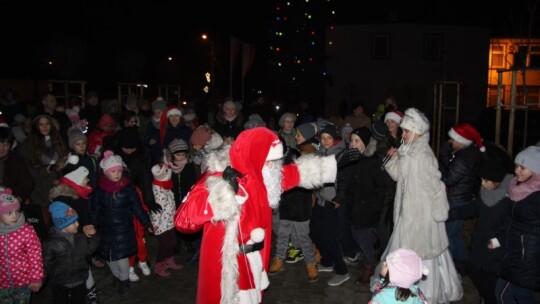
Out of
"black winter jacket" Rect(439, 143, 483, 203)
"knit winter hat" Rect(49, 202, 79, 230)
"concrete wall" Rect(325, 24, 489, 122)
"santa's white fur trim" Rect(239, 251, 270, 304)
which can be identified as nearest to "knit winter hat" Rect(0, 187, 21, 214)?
"knit winter hat" Rect(49, 202, 79, 230)

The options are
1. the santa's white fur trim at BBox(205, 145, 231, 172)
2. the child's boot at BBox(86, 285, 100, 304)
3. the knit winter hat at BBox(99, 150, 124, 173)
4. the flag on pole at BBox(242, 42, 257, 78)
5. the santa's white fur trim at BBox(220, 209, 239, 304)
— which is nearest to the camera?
the santa's white fur trim at BBox(220, 209, 239, 304)

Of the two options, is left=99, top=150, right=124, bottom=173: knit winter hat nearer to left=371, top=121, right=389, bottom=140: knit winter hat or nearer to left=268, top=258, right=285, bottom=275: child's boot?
left=268, top=258, right=285, bottom=275: child's boot

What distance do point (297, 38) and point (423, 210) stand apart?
36.6ft

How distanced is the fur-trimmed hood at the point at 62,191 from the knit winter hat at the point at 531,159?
4.55 meters

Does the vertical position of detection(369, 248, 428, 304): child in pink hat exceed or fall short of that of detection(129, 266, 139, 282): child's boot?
it exceeds it

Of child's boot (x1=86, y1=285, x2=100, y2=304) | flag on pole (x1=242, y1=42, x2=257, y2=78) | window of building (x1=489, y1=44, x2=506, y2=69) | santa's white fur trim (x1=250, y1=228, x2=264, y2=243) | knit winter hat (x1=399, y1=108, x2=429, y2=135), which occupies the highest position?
window of building (x1=489, y1=44, x2=506, y2=69)

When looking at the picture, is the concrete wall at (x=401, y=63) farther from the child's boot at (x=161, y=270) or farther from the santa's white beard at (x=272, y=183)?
the santa's white beard at (x=272, y=183)

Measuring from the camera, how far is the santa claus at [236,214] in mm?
3590

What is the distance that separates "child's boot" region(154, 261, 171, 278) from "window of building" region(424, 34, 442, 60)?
975 inches

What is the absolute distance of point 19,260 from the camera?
4262 mm

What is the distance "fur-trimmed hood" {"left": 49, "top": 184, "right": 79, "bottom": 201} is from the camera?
4863mm

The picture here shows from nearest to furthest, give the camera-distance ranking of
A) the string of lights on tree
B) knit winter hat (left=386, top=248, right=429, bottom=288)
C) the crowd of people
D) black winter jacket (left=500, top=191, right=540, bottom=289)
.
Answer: knit winter hat (left=386, top=248, right=429, bottom=288) < the crowd of people < black winter jacket (left=500, top=191, right=540, bottom=289) < the string of lights on tree

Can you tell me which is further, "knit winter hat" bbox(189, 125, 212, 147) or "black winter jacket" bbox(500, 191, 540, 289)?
"knit winter hat" bbox(189, 125, 212, 147)

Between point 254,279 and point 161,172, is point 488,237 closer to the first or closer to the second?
point 254,279
